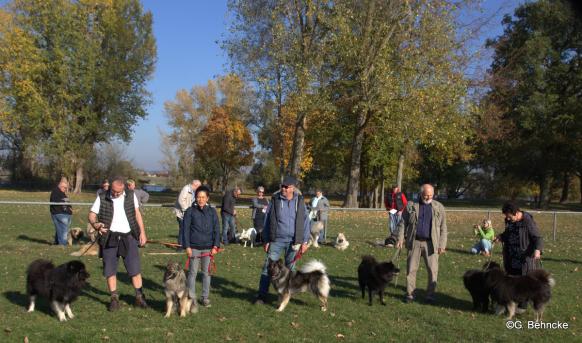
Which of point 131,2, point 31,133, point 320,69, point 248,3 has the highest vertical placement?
point 131,2

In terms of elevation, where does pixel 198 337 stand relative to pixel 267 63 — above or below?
below

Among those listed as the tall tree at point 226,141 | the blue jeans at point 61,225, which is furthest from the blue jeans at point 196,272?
the tall tree at point 226,141

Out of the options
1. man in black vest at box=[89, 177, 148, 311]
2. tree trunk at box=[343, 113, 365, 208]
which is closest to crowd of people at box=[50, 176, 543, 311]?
man in black vest at box=[89, 177, 148, 311]

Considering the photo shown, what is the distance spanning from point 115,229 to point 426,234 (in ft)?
16.5

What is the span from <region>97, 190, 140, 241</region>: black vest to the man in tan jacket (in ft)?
14.9

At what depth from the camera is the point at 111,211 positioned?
25.4 feet

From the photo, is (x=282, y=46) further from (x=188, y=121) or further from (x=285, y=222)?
(x=188, y=121)

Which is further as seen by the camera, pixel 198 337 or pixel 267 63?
pixel 267 63

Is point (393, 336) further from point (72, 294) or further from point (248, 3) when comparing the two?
point (248, 3)

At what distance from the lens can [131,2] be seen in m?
46.4

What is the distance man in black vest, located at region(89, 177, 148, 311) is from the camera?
7707 millimetres

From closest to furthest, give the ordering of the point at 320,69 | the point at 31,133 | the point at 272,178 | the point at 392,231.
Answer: the point at 392,231 < the point at 320,69 < the point at 31,133 < the point at 272,178

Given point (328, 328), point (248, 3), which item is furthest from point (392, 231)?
point (248, 3)

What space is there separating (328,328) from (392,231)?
993 centimetres
